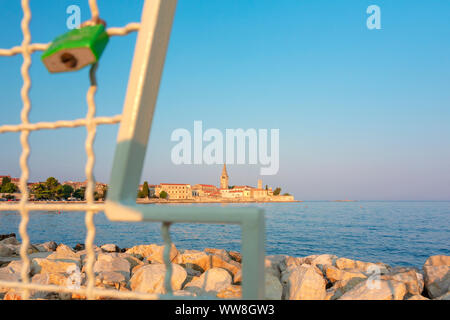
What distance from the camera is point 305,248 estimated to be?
16.1 m

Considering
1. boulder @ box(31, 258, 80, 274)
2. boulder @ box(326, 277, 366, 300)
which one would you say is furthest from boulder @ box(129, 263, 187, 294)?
boulder @ box(326, 277, 366, 300)

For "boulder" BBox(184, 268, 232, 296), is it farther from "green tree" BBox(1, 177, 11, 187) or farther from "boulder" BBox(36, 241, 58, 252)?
"green tree" BBox(1, 177, 11, 187)

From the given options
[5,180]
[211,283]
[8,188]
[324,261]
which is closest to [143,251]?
[211,283]

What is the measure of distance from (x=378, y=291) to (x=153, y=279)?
3522 millimetres

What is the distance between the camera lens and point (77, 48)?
1.03 meters

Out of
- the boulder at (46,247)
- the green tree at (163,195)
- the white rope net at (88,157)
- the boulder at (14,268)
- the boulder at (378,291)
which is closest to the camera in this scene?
the white rope net at (88,157)

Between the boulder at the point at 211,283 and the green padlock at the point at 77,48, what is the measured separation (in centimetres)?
439

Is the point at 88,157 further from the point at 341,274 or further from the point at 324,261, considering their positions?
the point at 324,261

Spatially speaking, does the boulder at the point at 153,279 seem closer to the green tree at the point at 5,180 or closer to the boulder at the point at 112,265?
the boulder at the point at 112,265

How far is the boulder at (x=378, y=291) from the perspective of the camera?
13.0 ft

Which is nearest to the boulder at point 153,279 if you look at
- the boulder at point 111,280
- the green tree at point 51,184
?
the boulder at point 111,280

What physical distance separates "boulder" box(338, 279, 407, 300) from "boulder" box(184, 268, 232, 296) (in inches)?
75.4

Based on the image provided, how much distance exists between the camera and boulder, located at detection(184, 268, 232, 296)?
15.8 ft
